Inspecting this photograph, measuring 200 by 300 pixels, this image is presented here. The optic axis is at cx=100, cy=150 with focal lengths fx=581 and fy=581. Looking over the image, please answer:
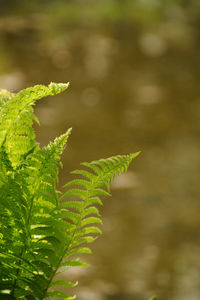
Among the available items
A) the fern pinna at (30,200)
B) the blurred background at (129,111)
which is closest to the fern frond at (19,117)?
the fern pinna at (30,200)

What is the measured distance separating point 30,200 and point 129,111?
22.7ft

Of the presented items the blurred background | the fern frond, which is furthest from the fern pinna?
the blurred background

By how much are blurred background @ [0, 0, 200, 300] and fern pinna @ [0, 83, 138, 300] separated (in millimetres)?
Result: 3603

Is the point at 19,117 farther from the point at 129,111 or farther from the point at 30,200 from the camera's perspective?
the point at 129,111

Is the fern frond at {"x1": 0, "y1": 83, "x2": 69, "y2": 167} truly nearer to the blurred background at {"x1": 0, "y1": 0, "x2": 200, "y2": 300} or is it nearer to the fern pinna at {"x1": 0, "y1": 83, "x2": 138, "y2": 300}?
the fern pinna at {"x1": 0, "y1": 83, "x2": 138, "y2": 300}

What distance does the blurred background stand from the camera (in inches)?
188

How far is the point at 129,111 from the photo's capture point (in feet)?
25.3

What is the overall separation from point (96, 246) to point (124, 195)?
0.88 m

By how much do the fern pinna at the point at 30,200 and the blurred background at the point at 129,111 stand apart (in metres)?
3.60

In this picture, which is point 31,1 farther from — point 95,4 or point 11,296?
point 11,296

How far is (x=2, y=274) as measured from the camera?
0.84 m

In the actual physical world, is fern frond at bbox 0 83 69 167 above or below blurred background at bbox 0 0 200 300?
below

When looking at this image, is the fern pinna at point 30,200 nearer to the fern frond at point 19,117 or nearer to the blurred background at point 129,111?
the fern frond at point 19,117

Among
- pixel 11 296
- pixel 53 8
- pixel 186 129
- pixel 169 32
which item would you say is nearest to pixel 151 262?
pixel 186 129
